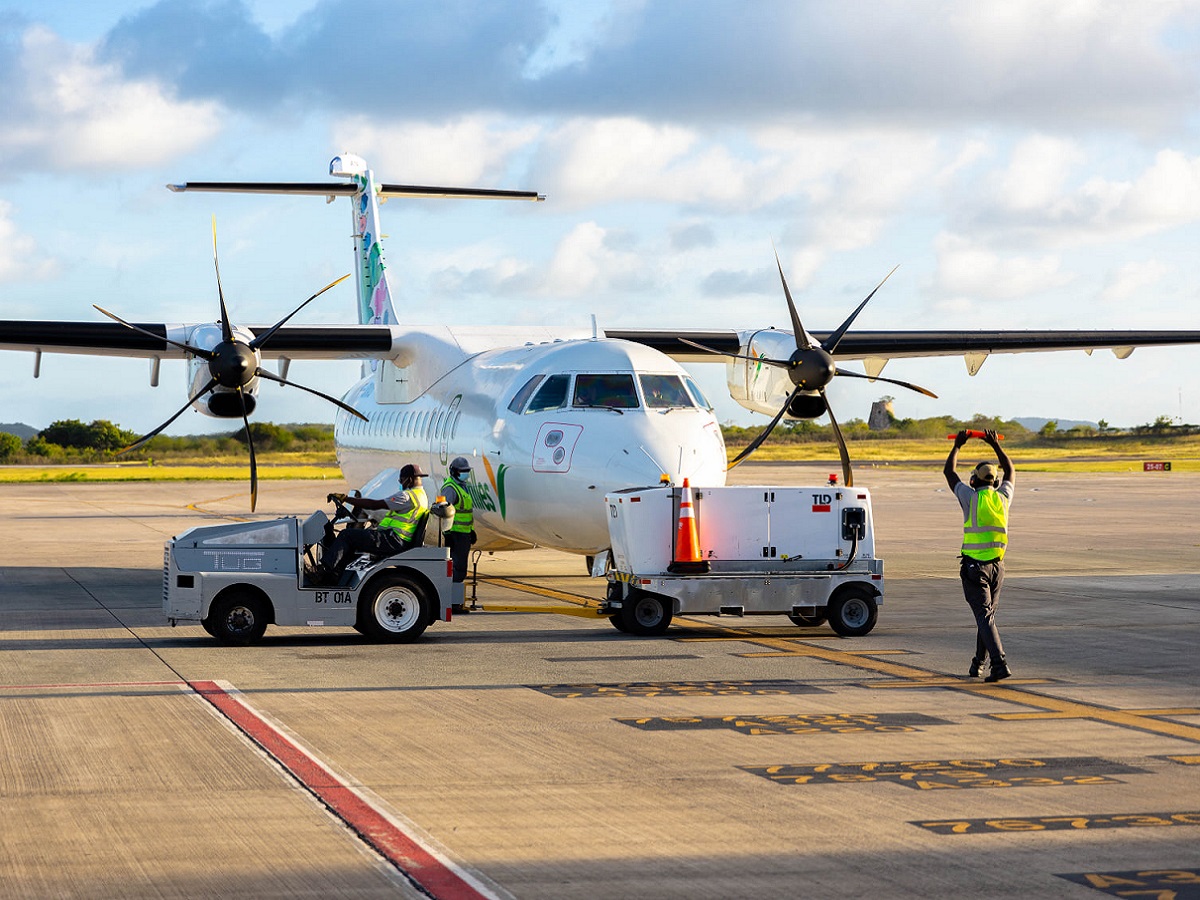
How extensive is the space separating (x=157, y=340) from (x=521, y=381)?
655 cm

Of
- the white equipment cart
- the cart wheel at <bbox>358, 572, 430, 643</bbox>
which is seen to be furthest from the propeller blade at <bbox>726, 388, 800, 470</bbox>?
the cart wheel at <bbox>358, 572, 430, 643</bbox>

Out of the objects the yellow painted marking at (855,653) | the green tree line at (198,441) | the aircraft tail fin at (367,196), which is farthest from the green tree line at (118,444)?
the yellow painted marking at (855,653)

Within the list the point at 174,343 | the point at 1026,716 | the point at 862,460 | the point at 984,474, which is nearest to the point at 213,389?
the point at 174,343

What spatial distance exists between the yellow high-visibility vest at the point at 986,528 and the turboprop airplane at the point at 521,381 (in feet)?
12.8

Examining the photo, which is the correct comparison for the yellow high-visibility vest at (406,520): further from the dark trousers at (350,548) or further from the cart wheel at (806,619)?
the cart wheel at (806,619)

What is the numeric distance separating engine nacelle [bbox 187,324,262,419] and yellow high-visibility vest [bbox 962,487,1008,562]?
37.4 feet

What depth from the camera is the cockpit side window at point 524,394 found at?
1759 centimetres

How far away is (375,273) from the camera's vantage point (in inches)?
1153

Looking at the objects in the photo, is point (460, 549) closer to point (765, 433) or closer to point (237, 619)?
point (237, 619)

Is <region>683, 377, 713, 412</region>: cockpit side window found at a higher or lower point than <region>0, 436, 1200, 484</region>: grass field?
lower

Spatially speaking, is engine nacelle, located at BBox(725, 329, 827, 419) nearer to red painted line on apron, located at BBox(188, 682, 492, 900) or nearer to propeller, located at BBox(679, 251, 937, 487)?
propeller, located at BBox(679, 251, 937, 487)

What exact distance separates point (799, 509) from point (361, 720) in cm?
607

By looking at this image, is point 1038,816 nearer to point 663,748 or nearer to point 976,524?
point 663,748

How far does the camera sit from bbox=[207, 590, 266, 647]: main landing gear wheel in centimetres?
1349
